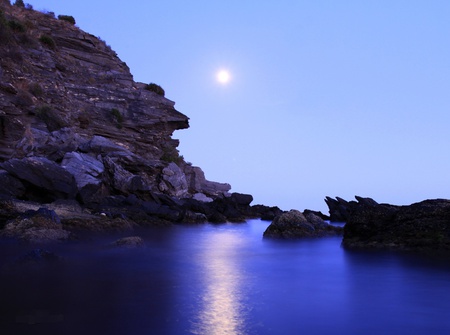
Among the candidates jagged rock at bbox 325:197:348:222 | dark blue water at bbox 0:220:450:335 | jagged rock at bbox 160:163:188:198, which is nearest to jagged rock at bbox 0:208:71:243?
dark blue water at bbox 0:220:450:335

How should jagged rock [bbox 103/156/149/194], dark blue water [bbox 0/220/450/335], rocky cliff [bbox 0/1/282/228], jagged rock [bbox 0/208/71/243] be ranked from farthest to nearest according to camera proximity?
jagged rock [bbox 103/156/149/194]
rocky cliff [bbox 0/1/282/228]
jagged rock [bbox 0/208/71/243]
dark blue water [bbox 0/220/450/335]

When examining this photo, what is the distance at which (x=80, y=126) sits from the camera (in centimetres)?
4812

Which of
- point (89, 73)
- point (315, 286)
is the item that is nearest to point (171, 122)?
point (89, 73)

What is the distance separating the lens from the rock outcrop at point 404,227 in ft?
69.2

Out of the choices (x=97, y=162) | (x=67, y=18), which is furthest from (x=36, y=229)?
(x=67, y=18)

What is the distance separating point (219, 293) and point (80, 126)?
132 feet

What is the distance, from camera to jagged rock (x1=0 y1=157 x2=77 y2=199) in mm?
28994

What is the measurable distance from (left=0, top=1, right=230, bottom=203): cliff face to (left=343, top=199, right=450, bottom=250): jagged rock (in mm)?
20301

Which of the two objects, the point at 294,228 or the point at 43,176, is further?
the point at 43,176

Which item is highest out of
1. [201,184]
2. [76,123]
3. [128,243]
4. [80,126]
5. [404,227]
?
[76,123]

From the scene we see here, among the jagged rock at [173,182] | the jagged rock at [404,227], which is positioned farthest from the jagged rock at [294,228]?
the jagged rock at [173,182]

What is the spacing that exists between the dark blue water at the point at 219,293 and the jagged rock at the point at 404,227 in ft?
6.47

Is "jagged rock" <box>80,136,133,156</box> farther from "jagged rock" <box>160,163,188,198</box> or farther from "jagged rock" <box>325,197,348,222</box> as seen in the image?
"jagged rock" <box>325,197,348,222</box>

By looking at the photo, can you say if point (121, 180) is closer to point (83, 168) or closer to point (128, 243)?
point (83, 168)
